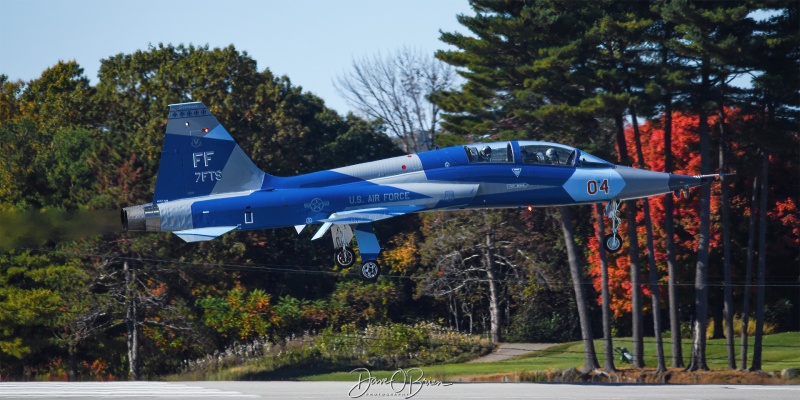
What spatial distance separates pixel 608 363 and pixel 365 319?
12.2 m

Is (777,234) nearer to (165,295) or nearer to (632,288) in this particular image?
(632,288)

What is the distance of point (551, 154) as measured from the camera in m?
34.5

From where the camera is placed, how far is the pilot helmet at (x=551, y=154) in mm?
34469

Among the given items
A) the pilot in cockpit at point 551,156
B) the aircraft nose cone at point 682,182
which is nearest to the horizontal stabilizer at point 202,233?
the pilot in cockpit at point 551,156

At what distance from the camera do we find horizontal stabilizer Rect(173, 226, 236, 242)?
32375 millimetres

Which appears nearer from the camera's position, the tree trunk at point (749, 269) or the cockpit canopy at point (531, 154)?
the cockpit canopy at point (531, 154)

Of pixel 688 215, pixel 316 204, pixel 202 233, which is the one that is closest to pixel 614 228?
pixel 316 204

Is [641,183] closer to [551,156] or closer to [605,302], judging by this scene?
[551,156]

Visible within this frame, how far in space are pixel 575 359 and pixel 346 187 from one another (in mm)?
24021

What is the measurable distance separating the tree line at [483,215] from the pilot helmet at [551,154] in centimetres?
1230

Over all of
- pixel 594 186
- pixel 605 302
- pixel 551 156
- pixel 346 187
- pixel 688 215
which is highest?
pixel 551 156

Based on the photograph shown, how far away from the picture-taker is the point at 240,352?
52.0m

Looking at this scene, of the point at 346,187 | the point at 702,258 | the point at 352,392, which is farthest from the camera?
the point at 702,258

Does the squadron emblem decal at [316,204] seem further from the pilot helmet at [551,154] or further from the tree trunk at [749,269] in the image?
the tree trunk at [749,269]
